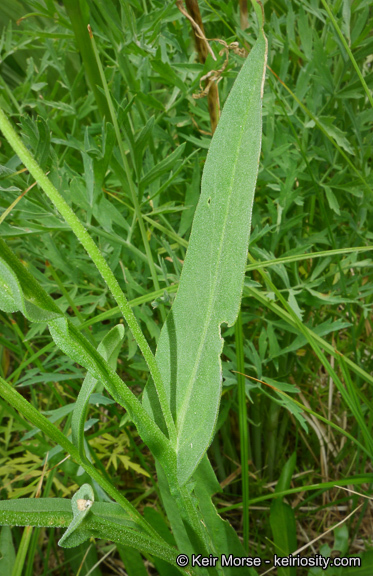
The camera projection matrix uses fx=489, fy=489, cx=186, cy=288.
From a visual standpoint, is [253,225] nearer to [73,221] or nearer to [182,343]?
[182,343]

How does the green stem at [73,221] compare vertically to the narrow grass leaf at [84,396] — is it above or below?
above

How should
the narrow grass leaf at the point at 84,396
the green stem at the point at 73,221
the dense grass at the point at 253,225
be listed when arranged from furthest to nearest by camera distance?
the dense grass at the point at 253,225
the narrow grass leaf at the point at 84,396
the green stem at the point at 73,221

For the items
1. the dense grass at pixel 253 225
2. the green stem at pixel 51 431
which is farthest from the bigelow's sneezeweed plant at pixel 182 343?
the dense grass at pixel 253 225

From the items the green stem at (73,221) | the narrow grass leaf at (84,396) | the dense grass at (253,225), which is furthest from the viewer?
the dense grass at (253,225)

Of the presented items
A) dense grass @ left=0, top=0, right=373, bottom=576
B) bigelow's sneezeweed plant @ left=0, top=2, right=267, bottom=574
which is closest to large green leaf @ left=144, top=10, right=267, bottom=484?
bigelow's sneezeweed plant @ left=0, top=2, right=267, bottom=574

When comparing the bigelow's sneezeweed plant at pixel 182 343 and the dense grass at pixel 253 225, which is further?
the dense grass at pixel 253 225

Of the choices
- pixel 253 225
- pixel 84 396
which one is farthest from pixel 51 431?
pixel 253 225

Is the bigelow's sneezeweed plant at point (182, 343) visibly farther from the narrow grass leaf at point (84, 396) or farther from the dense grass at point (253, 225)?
the dense grass at point (253, 225)
